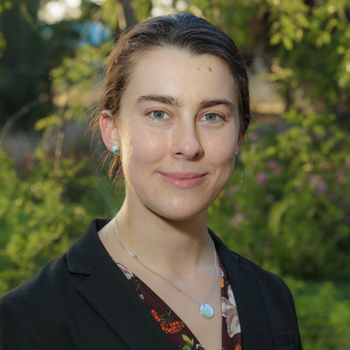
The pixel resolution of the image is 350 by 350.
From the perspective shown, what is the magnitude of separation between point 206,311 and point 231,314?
0.32 feet

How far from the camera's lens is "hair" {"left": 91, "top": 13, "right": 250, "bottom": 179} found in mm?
1562

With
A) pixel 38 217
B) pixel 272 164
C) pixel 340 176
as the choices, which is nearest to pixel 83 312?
pixel 38 217

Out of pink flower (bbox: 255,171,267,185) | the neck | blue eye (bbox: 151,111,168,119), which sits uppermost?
blue eye (bbox: 151,111,168,119)

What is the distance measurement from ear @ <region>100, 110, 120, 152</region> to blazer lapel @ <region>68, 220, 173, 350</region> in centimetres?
35

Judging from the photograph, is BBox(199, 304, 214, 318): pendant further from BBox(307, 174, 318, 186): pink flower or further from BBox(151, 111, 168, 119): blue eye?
BBox(307, 174, 318, 186): pink flower

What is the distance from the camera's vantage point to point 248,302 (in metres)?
1.73

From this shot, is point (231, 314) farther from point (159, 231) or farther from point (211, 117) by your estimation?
point (211, 117)

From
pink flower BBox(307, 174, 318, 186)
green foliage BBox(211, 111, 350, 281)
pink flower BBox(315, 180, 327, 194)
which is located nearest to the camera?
green foliage BBox(211, 111, 350, 281)

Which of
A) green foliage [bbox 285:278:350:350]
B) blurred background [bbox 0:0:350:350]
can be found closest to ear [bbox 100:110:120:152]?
blurred background [bbox 0:0:350:350]

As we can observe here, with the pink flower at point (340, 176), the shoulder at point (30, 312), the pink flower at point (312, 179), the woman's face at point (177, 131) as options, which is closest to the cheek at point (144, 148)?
the woman's face at point (177, 131)

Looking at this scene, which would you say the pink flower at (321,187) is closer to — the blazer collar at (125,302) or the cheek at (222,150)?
the blazer collar at (125,302)

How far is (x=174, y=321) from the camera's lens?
154cm

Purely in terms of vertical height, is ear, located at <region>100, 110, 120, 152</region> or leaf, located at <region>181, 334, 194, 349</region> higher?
ear, located at <region>100, 110, 120, 152</region>

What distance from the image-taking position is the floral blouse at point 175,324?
1.51 m
